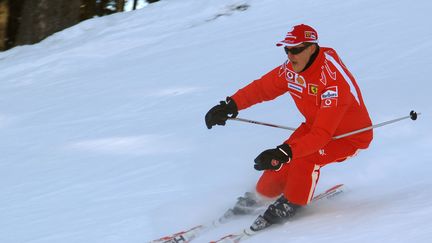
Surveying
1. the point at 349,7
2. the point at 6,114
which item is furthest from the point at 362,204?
the point at 349,7

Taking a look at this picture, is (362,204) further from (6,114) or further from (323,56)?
(6,114)

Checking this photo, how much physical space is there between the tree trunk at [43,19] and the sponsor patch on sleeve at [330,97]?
25.4ft

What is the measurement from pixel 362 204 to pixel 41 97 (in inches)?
194

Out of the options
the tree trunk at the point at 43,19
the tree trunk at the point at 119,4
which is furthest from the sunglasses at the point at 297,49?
the tree trunk at the point at 119,4

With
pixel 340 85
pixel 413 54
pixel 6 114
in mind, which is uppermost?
pixel 340 85

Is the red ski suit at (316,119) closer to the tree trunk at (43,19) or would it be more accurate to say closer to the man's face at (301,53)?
the man's face at (301,53)

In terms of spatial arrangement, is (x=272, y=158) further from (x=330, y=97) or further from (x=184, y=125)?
(x=184, y=125)

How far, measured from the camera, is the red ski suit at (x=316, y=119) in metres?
3.91

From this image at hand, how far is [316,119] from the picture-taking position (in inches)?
155

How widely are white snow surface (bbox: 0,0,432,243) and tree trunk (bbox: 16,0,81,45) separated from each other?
2.23 feet

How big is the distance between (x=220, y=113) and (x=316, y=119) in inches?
31.8

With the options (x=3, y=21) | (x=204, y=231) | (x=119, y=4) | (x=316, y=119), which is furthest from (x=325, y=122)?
(x=119, y=4)

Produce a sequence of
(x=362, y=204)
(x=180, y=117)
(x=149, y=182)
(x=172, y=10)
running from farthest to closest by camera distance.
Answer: (x=172, y=10) < (x=180, y=117) < (x=149, y=182) < (x=362, y=204)

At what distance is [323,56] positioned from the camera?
4.04 m
